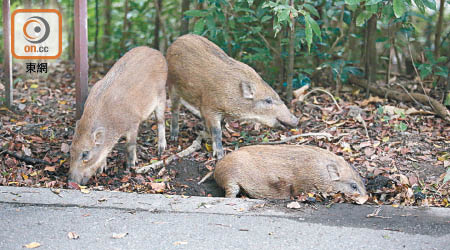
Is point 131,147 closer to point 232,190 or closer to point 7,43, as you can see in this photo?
point 232,190

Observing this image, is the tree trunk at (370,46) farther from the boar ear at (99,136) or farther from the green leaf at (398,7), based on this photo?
the boar ear at (99,136)

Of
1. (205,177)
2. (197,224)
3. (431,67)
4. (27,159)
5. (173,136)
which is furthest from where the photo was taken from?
(431,67)

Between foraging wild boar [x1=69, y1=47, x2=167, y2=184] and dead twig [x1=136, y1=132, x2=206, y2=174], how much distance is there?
0.66 feet

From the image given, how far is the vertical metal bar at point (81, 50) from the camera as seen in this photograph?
6617mm

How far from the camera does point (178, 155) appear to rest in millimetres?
6773

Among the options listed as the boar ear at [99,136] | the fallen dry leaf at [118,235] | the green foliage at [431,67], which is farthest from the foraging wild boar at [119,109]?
the green foliage at [431,67]

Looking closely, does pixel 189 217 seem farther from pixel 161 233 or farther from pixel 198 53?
pixel 198 53

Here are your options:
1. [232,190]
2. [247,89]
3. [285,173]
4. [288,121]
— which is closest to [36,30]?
[247,89]

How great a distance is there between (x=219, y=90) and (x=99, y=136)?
1.62 meters

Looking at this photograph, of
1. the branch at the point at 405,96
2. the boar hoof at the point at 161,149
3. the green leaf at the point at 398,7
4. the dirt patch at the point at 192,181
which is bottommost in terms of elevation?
the dirt patch at the point at 192,181

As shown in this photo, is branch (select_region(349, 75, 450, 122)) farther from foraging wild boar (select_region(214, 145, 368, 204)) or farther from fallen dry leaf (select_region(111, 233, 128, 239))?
fallen dry leaf (select_region(111, 233, 128, 239))

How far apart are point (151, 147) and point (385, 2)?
3390 millimetres

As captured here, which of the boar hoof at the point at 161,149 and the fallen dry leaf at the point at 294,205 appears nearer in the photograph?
the fallen dry leaf at the point at 294,205

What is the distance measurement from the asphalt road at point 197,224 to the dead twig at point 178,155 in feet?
3.97
